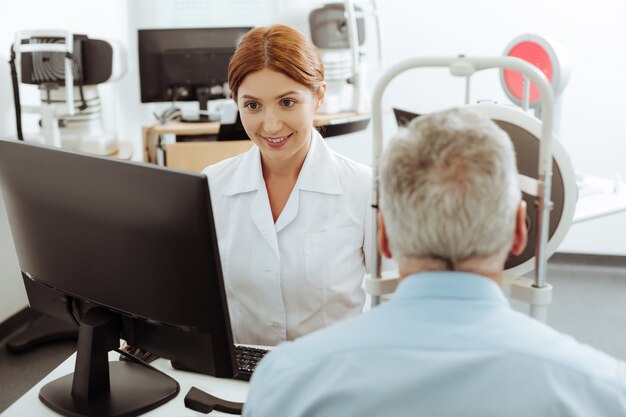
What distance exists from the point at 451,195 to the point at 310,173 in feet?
2.98

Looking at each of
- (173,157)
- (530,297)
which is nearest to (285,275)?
(530,297)

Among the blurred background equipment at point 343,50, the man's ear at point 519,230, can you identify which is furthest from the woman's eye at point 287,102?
the blurred background equipment at point 343,50

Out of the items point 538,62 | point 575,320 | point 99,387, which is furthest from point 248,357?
point 575,320

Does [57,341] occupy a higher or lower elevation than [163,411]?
lower

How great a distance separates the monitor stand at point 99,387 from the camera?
1.27m

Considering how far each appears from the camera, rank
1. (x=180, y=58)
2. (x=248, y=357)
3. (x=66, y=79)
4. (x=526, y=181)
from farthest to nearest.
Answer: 1. (x=180, y=58)
2. (x=66, y=79)
3. (x=248, y=357)
4. (x=526, y=181)

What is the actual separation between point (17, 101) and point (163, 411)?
2028 mm

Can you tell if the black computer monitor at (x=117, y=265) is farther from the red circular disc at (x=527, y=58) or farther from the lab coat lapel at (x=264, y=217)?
the red circular disc at (x=527, y=58)

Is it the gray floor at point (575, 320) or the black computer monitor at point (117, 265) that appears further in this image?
the gray floor at point (575, 320)

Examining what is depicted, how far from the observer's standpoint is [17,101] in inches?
115

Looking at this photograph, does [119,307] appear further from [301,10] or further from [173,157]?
[301,10]

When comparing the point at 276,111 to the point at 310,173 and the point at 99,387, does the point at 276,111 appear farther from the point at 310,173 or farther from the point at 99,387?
the point at 99,387

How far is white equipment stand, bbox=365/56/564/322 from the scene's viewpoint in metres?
1.01

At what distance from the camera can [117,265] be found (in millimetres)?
1188
